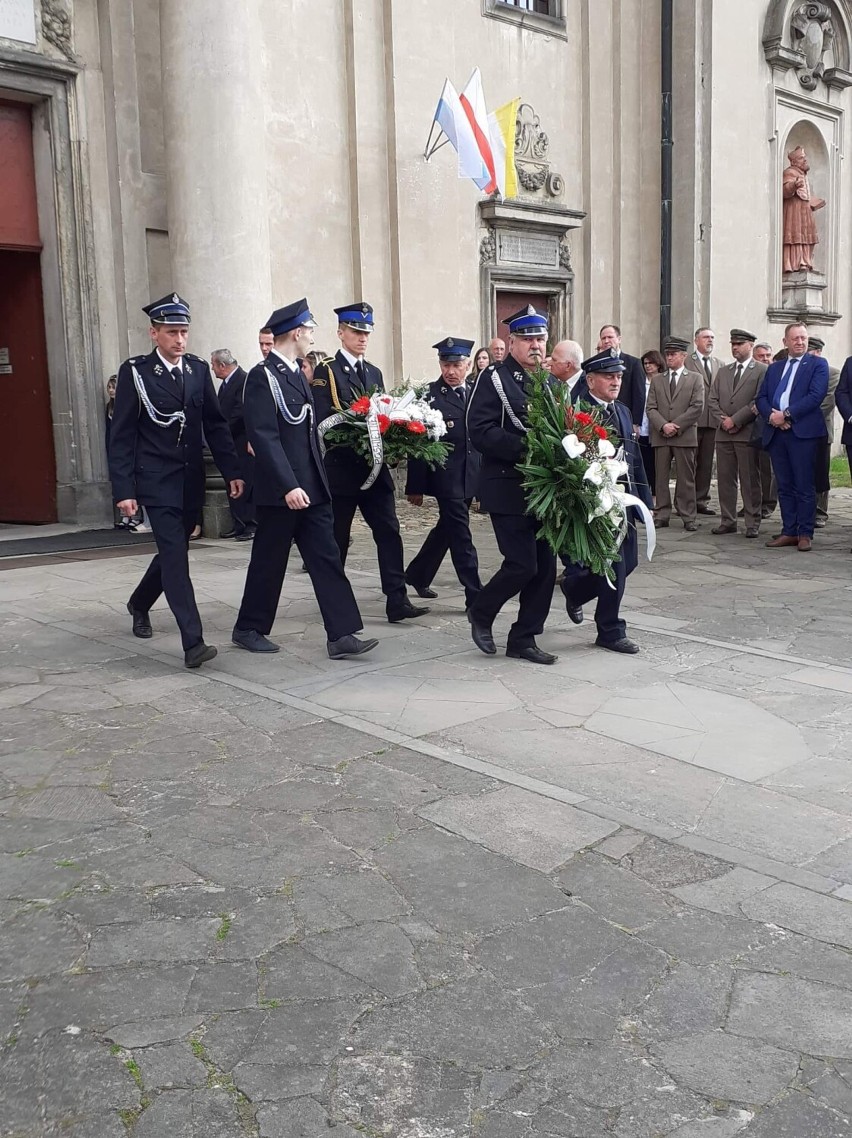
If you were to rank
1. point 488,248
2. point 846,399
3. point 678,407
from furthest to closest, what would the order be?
point 488,248 → point 678,407 → point 846,399

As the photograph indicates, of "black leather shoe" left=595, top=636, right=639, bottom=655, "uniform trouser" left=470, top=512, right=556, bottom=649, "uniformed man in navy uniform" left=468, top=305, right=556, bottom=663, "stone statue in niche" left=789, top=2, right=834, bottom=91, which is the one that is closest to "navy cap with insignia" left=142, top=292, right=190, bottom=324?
"uniformed man in navy uniform" left=468, top=305, right=556, bottom=663

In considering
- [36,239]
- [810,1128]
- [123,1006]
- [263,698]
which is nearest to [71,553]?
[36,239]

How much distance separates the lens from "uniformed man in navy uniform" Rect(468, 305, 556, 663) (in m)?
6.31

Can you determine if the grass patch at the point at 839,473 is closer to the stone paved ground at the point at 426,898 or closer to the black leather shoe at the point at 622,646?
the black leather shoe at the point at 622,646

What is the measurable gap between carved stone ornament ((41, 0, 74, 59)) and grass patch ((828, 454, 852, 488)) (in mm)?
10547

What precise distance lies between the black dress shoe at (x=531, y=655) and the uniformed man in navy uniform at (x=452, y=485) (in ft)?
3.64

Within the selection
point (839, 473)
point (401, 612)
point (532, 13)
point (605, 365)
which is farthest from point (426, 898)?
point (839, 473)

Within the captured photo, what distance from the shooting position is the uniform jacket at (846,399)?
1048 centimetres

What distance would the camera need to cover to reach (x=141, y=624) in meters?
7.03

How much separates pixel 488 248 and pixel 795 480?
6608 millimetres

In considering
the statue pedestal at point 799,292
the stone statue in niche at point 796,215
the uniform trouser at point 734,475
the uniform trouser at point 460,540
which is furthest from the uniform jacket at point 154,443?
the stone statue in niche at point 796,215

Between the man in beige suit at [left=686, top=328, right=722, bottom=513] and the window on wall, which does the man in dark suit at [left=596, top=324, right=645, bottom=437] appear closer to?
the man in beige suit at [left=686, top=328, right=722, bottom=513]

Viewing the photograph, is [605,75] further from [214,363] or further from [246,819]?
[246,819]

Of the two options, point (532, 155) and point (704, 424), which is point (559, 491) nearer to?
point (704, 424)
